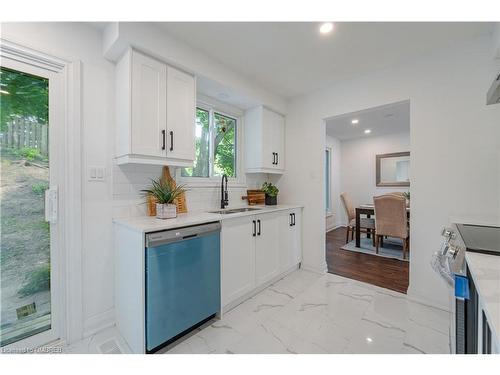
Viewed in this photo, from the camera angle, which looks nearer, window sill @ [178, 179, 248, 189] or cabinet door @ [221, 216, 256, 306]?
cabinet door @ [221, 216, 256, 306]

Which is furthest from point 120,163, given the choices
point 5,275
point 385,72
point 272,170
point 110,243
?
point 385,72

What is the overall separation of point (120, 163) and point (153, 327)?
1.26 m

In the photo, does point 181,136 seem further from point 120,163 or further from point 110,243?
point 110,243

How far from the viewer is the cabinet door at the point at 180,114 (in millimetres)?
1905

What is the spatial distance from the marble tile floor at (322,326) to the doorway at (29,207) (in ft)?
1.23

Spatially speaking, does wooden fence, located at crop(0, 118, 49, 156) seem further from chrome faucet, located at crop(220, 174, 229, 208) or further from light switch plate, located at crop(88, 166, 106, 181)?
chrome faucet, located at crop(220, 174, 229, 208)

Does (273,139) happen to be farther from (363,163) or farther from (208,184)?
(363,163)

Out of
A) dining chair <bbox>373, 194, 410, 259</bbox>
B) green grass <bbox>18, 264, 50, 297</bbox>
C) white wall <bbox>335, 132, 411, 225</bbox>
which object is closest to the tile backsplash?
green grass <bbox>18, 264, 50, 297</bbox>

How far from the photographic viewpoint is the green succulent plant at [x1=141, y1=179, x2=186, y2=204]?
186 centimetres

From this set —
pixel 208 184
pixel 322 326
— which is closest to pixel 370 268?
pixel 322 326

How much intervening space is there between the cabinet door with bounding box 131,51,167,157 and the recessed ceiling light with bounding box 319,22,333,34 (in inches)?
52.7

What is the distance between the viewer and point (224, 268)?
1.98 m

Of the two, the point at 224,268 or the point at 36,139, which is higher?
the point at 36,139

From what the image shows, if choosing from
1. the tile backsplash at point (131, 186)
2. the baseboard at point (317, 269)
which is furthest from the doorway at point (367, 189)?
the tile backsplash at point (131, 186)
